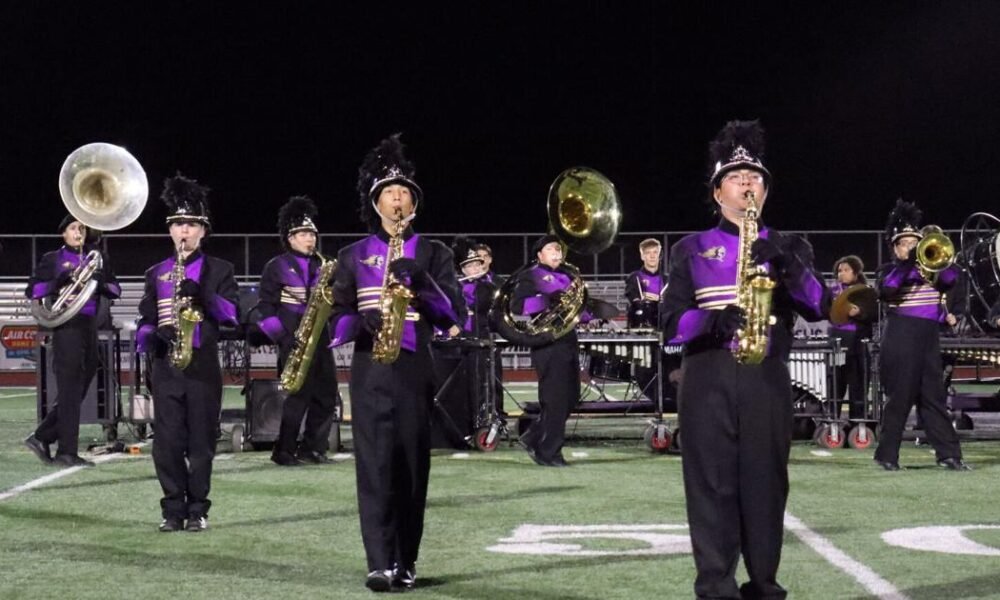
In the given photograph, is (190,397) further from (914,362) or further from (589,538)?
(914,362)

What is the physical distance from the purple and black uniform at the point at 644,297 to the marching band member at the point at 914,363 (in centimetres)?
386

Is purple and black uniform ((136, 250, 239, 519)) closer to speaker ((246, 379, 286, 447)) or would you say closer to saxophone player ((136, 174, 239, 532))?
saxophone player ((136, 174, 239, 532))

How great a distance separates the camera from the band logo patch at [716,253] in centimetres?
533

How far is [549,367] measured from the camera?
39.2 ft

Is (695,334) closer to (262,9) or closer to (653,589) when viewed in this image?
(653,589)

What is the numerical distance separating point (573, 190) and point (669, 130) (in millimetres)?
21956

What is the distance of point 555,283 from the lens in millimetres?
12312

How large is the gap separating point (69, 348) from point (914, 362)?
6714 mm

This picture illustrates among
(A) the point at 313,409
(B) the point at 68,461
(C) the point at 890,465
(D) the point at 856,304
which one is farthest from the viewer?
(A) the point at 313,409

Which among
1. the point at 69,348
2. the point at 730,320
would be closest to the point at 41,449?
the point at 69,348

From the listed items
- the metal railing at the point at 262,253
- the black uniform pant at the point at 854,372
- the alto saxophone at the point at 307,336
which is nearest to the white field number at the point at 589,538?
the alto saxophone at the point at 307,336

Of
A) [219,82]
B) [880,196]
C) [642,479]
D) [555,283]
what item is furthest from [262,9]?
[642,479]

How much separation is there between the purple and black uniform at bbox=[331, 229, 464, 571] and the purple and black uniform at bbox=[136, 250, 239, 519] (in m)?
1.95

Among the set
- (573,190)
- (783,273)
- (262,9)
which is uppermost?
(262,9)
